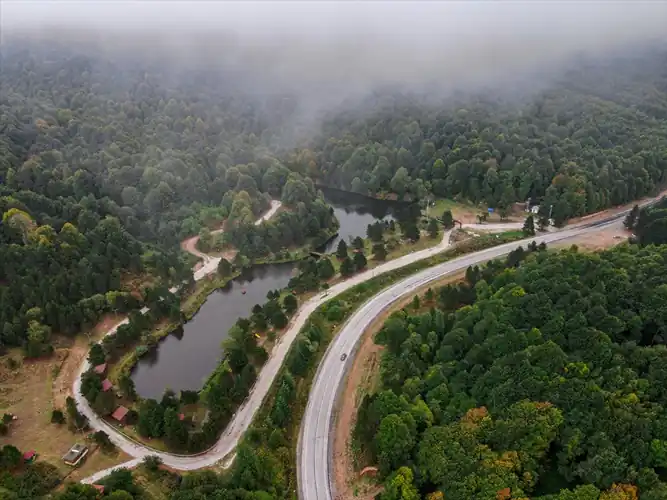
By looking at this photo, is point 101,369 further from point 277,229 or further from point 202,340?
point 277,229

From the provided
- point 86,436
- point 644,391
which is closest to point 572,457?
point 644,391

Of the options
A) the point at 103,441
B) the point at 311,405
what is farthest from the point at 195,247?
the point at 311,405

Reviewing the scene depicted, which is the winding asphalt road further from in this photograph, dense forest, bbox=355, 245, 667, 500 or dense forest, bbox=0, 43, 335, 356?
dense forest, bbox=0, 43, 335, 356

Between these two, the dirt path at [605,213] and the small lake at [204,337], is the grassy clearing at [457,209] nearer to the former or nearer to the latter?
the small lake at [204,337]

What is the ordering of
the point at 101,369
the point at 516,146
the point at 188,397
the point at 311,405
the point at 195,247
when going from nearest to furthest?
the point at 311,405, the point at 188,397, the point at 101,369, the point at 195,247, the point at 516,146

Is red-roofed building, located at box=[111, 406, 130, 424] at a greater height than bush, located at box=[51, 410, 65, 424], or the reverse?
bush, located at box=[51, 410, 65, 424]

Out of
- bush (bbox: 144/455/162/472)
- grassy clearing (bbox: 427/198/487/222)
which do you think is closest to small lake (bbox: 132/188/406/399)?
bush (bbox: 144/455/162/472)
